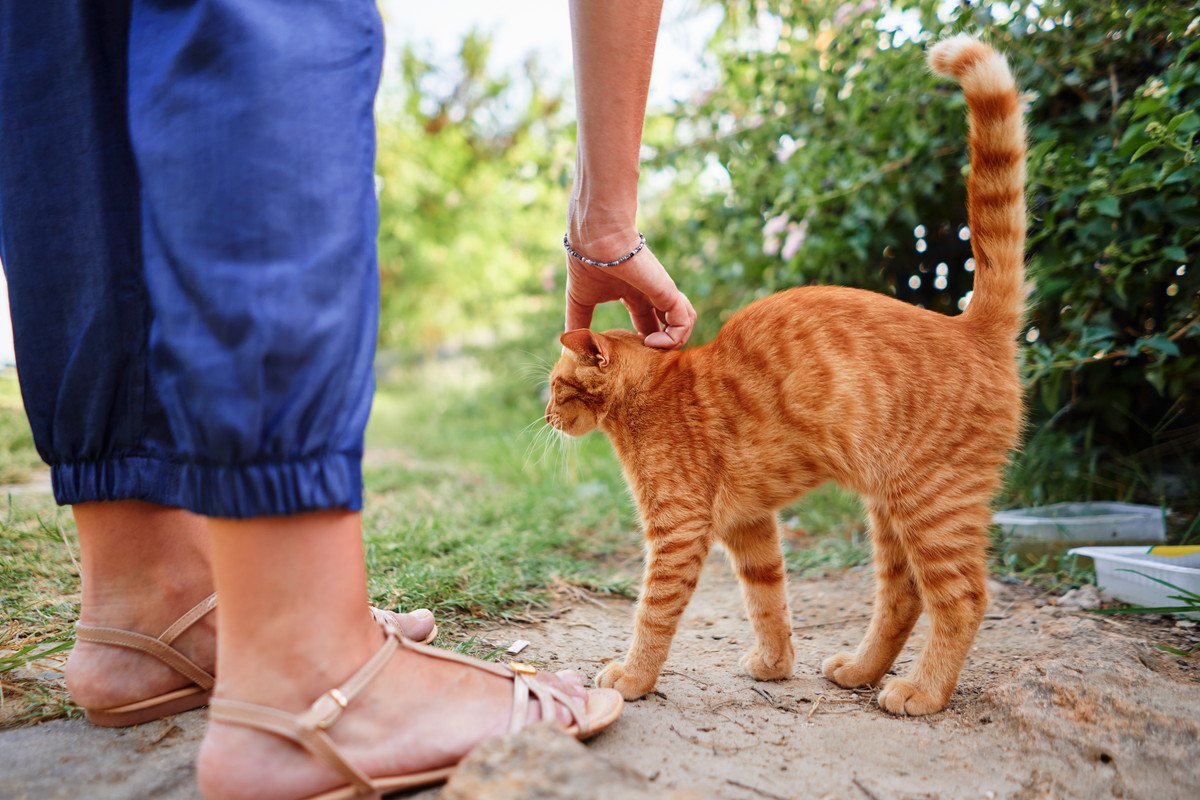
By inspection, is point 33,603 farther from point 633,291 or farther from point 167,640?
point 633,291

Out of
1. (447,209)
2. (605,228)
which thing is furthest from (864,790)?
(447,209)

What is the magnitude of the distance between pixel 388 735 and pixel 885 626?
1.11 meters

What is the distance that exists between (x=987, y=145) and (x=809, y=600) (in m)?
1.32

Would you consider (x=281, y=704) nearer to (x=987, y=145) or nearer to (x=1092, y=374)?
(x=987, y=145)

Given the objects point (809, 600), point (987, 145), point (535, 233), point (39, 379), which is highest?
point (535, 233)

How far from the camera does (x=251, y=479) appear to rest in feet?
3.04

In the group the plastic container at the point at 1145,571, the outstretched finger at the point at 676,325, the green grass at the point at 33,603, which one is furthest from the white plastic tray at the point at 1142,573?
the green grass at the point at 33,603

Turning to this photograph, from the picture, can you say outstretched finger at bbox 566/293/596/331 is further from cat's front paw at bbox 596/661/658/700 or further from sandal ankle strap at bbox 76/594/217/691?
sandal ankle strap at bbox 76/594/217/691

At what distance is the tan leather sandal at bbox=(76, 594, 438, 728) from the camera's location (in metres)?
1.27

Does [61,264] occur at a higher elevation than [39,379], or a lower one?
higher

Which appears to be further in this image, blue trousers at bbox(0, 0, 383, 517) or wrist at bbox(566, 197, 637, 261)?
wrist at bbox(566, 197, 637, 261)

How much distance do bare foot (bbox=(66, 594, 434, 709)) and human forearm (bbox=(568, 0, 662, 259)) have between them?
0.96 metres

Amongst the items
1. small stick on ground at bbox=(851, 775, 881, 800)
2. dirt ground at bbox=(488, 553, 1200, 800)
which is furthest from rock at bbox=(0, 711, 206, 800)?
small stick on ground at bbox=(851, 775, 881, 800)

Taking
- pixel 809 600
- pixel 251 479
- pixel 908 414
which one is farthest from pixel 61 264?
pixel 809 600
